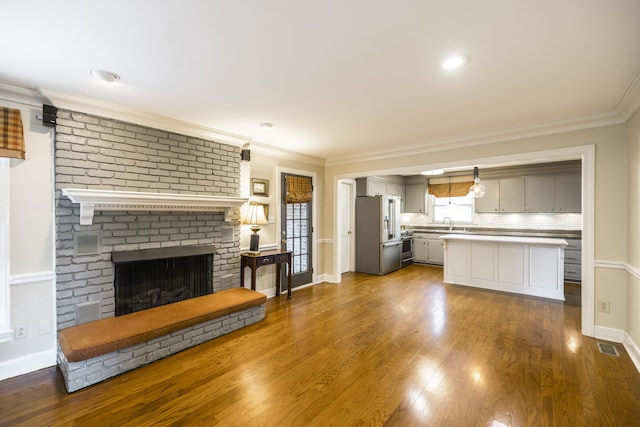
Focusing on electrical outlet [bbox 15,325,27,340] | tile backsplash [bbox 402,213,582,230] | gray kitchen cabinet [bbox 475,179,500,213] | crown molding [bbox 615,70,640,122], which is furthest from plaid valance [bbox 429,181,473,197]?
electrical outlet [bbox 15,325,27,340]

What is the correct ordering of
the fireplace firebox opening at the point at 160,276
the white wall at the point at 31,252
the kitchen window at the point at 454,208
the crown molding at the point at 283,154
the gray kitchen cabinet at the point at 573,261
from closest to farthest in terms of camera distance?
the white wall at the point at 31,252
the fireplace firebox opening at the point at 160,276
the crown molding at the point at 283,154
the gray kitchen cabinet at the point at 573,261
the kitchen window at the point at 454,208

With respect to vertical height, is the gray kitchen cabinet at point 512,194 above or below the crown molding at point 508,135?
below

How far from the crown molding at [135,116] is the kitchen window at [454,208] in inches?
215

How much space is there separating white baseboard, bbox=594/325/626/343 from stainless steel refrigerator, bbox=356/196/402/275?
351 cm

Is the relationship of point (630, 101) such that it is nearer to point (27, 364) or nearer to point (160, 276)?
point (160, 276)

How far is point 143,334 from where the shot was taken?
2.48 meters

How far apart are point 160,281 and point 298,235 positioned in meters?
2.43

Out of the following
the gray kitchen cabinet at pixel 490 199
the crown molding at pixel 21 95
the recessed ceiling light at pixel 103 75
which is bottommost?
the gray kitchen cabinet at pixel 490 199

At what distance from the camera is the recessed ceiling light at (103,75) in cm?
218

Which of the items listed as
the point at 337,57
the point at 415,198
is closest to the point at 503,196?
the point at 415,198

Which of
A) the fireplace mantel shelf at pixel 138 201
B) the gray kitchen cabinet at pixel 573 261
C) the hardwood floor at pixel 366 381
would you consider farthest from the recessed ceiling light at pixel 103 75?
the gray kitchen cabinet at pixel 573 261

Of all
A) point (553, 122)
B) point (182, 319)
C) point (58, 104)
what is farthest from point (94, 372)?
point (553, 122)

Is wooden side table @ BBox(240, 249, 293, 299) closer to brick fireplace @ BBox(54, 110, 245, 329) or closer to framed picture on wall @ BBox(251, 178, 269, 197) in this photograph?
brick fireplace @ BBox(54, 110, 245, 329)

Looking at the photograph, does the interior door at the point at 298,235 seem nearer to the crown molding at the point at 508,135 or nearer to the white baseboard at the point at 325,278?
the white baseboard at the point at 325,278
